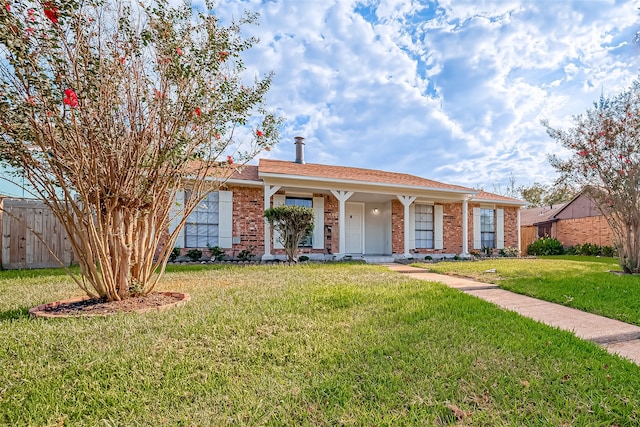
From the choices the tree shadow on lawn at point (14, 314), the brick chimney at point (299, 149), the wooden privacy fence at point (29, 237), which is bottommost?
the tree shadow on lawn at point (14, 314)

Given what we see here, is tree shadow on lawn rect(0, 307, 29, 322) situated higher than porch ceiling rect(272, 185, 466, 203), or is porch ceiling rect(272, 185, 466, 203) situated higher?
porch ceiling rect(272, 185, 466, 203)

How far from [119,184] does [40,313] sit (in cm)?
159

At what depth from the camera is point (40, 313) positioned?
3.22 metres

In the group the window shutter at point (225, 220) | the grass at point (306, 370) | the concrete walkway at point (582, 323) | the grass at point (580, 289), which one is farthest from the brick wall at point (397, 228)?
the grass at point (306, 370)

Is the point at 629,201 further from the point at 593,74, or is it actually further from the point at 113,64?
the point at 113,64

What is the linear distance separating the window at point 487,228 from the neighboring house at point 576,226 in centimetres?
359

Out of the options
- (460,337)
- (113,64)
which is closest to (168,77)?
(113,64)

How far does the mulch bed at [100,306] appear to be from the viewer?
10.7ft

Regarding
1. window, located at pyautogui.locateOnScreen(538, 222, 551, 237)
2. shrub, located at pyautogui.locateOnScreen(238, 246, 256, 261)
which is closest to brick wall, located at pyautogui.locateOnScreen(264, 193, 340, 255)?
shrub, located at pyautogui.locateOnScreen(238, 246, 256, 261)

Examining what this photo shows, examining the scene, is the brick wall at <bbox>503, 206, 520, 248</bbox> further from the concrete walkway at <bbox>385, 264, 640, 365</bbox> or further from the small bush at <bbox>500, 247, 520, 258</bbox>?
the concrete walkway at <bbox>385, 264, 640, 365</bbox>

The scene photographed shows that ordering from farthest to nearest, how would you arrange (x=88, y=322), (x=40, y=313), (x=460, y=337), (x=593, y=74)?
(x=593, y=74)
(x=40, y=313)
(x=88, y=322)
(x=460, y=337)

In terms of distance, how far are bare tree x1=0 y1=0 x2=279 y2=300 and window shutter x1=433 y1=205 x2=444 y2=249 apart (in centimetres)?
1039

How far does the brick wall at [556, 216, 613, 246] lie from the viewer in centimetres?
1423

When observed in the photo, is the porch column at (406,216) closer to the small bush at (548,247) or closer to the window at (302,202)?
the window at (302,202)
